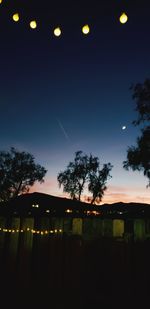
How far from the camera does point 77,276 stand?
13.4ft

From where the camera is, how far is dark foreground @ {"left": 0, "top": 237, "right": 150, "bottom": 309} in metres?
4.05

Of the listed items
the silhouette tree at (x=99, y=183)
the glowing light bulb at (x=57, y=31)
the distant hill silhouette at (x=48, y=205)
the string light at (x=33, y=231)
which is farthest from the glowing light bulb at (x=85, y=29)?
the silhouette tree at (x=99, y=183)

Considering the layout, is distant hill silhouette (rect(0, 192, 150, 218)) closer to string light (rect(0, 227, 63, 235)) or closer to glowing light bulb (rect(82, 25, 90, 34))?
string light (rect(0, 227, 63, 235))

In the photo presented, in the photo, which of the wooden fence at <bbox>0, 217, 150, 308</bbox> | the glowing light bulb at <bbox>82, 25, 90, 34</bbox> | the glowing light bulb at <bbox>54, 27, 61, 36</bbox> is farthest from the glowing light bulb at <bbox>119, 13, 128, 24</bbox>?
the wooden fence at <bbox>0, 217, 150, 308</bbox>

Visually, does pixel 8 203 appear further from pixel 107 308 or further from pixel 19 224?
pixel 107 308

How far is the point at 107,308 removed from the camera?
401 centimetres

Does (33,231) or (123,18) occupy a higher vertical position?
(123,18)

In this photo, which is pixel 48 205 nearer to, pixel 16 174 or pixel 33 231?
pixel 33 231

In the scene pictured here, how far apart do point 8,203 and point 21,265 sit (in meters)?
5.64

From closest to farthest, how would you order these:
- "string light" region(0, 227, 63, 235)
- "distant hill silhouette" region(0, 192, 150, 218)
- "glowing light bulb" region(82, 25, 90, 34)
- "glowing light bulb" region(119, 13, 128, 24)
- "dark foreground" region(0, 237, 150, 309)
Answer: "dark foreground" region(0, 237, 150, 309) → "string light" region(0, 227, 63, 235) → "glowing light bulb" region(119, 13, 128, 24) → "glowing light bulb" region(82, 25, 90, 34) → "distant hill silhouette" region(0, 192, 150, 218)

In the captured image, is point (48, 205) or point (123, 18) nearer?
point (123, 18)

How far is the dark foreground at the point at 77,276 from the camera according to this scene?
405cm

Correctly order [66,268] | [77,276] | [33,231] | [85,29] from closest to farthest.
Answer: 1. [77,276]
2. [66,268]
3. [33,231]
4. [85,29]

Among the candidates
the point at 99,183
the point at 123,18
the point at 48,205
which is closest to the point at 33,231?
the point at 123,18
